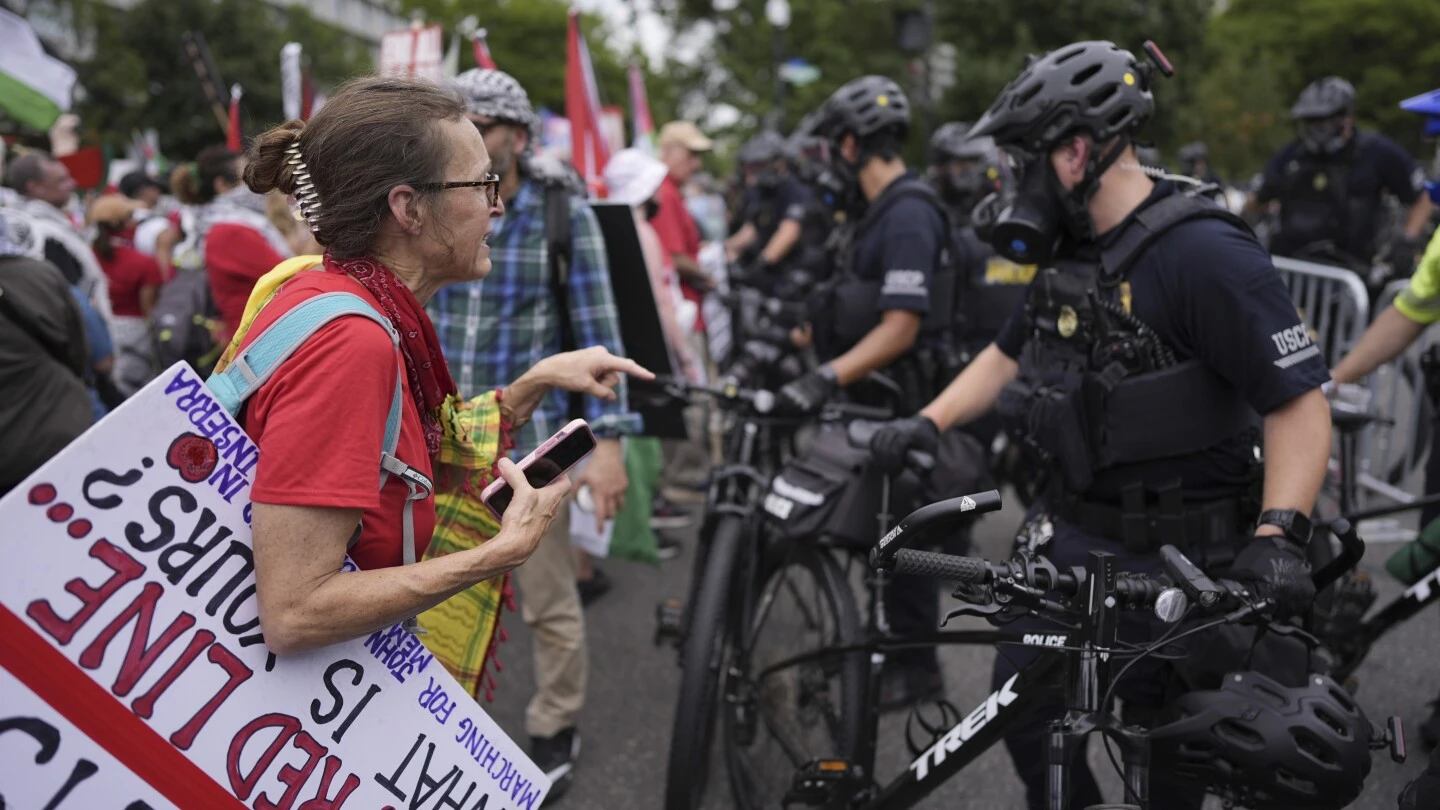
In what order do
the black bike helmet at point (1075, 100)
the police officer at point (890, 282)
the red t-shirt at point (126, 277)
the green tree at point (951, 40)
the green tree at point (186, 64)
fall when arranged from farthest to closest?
the green tree at point (186, 64) < the green tree at point (951, 40) < the red t-shirt at point (126, 277) < the police officer at point (890, 282) < the black bike helmet at point (1075, 100)

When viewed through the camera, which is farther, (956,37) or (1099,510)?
(956,37)

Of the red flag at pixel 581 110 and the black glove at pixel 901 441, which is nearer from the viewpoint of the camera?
the black glove at pixel 901 441

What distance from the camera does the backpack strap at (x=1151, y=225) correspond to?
7.76 ft

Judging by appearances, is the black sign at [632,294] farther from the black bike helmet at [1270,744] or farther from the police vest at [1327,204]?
the police vest at [1327,204]

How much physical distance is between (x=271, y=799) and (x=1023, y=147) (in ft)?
6.71

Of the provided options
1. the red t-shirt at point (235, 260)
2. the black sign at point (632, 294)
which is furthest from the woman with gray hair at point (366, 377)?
the red t-shirt at point (235, 260)

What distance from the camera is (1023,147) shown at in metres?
2.59

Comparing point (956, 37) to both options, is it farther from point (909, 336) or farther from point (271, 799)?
point (271, 799)

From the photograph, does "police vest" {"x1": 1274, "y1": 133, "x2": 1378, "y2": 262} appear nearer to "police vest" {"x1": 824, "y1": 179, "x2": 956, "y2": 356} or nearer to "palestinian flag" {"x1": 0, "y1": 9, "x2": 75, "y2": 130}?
"police vest" {"x1": 824, "y1": 179, "x2": 956, "y2": 356}

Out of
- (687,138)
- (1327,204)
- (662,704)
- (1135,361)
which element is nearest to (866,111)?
(1135,361)

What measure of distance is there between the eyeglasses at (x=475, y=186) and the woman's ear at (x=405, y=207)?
0.02 meters

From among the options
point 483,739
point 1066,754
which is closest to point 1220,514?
point 1066,754

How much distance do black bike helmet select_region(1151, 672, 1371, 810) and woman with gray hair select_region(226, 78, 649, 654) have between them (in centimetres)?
122

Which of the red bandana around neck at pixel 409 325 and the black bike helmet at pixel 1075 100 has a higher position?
the black bike helmet at pixel 1075 100
